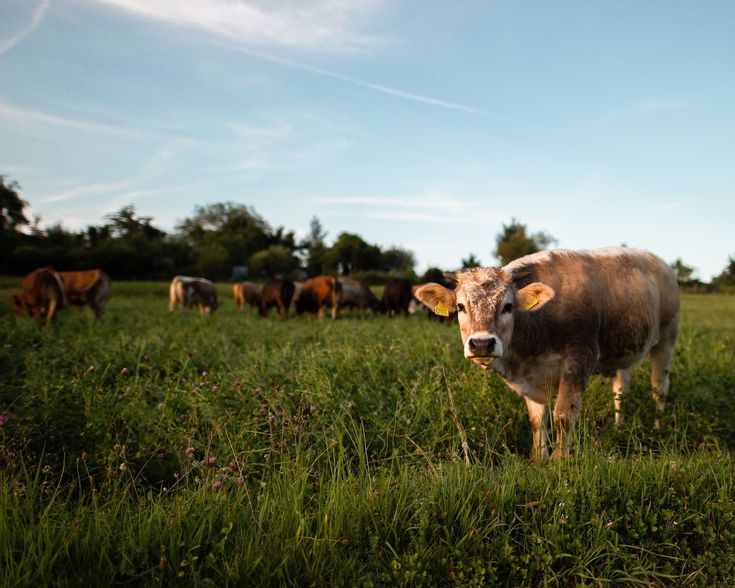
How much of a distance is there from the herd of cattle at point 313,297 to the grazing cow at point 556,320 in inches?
591

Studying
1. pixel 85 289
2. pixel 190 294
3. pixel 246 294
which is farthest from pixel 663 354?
pixel 246 294

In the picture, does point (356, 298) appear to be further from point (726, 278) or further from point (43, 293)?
point (726, 278)

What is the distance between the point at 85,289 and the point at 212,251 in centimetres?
3860

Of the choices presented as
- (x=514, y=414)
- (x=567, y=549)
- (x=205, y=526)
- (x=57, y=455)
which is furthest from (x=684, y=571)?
(x=57, y=455)

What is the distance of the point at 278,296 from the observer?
20.6 m

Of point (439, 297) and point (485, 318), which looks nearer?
point (485, 318)

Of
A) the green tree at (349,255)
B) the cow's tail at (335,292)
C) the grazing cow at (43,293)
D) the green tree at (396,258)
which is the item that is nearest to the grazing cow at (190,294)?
the cow's tail at (335,292)

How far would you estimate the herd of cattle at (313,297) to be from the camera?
20.6m

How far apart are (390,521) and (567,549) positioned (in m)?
1.00

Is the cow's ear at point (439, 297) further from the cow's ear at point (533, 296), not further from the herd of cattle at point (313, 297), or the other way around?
the herd of cattle at point (313, 297)

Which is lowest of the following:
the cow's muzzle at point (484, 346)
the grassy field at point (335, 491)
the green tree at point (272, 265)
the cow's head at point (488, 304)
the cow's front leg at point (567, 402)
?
the grassy field at point (335, 491)

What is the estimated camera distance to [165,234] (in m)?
61.1

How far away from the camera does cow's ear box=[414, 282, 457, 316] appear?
4344 millimetres

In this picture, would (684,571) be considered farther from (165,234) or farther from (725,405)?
(165,234)
